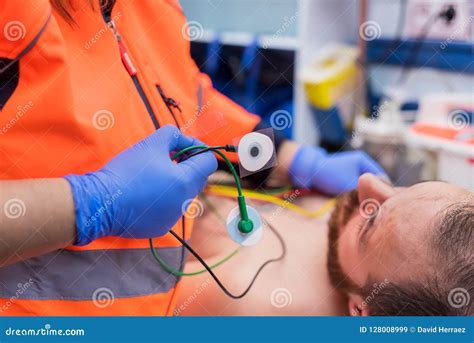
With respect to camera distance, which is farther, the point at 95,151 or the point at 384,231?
the point at 384,231

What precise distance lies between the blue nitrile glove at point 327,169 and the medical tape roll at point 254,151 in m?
0.41

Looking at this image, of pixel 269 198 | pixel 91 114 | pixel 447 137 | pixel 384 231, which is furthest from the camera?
pixel 447 137

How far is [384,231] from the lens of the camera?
958 mm

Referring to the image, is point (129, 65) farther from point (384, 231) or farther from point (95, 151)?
point (384, 231)

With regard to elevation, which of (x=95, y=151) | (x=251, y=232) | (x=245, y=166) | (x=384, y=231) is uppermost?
(x=95, y=151)

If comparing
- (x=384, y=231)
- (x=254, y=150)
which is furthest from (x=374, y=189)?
(x=254, y=150)

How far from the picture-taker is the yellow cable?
99 centimetres

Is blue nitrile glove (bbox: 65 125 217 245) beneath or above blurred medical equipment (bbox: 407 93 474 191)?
above

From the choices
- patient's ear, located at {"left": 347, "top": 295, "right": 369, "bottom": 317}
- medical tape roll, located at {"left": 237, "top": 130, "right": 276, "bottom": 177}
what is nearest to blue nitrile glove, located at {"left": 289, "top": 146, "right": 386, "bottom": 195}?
patient's ear, located at {"left": 347, "top": 295, "right": 369, "bottom": 317}

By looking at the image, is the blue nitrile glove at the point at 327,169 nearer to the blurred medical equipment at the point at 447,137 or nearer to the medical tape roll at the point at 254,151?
the blurred medical equipment at the point at 447,137

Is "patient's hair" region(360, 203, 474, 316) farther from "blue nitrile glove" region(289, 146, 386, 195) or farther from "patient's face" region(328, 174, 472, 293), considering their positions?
"blue nitrile glove" region(289, 146, 386, 195)

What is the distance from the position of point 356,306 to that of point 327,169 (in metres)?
0.39

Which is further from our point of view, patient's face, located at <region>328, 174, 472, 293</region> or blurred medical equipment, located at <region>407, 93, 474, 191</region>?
blurred medical equipment, located at <region>407, 93, 474, 191</region>

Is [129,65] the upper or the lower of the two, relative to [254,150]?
upper
